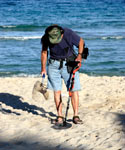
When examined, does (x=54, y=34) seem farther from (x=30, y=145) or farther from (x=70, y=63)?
(x=30, y=145)

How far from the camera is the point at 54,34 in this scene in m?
5.91

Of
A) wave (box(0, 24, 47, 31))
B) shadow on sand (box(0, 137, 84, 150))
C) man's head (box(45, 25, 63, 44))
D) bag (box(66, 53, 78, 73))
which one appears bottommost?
wave (box(0, 24, 47, 31))

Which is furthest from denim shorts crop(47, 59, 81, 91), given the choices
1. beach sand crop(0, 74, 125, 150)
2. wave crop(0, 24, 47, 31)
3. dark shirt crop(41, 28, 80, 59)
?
wave crop(0, 24, 47, 31)

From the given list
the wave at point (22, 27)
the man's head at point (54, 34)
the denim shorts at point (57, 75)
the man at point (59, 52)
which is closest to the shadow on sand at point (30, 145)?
the man at point (59, 52)

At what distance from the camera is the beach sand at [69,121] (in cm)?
535

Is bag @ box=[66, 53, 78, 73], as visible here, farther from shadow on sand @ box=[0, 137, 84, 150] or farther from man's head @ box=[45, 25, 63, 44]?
shadow on sand @ box=[0, 137, 84, 150]

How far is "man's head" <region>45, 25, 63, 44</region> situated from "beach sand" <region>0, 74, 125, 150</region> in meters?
1.46

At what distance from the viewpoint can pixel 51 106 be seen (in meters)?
8.16

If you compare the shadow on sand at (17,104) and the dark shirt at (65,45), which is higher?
the dark shirt at (65,45)

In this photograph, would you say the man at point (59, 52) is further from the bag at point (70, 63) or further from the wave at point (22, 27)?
the wave at point (22, 27)

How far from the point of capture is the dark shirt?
601cm

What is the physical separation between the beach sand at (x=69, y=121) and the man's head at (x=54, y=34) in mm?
1457

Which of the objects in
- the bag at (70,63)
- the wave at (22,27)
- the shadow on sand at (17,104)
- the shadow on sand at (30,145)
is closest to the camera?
the shadow on sand at (30,145)

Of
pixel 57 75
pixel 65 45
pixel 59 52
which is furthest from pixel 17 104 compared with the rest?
pixel 65 45
